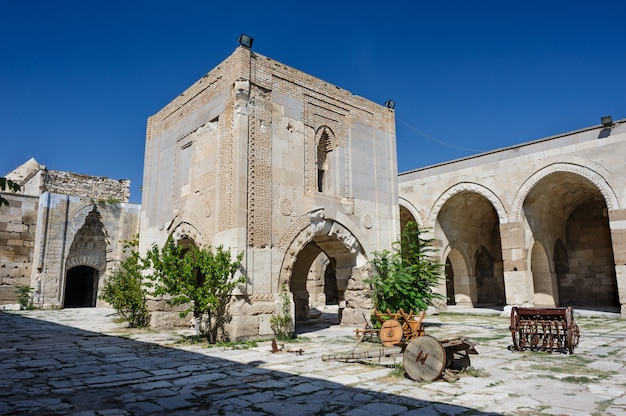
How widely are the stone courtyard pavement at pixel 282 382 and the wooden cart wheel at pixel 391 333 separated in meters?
0.48

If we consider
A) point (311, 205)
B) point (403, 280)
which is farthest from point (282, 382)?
point (403, 280)

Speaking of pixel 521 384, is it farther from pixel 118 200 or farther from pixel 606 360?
pixel 118 200

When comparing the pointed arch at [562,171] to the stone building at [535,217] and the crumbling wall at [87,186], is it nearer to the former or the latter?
the stone building at [535,217]

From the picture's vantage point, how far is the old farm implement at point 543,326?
6.79 metres

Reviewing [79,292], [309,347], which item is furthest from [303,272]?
[79,292]

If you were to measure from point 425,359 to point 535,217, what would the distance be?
12772 mm

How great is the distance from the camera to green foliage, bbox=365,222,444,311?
10164 mm

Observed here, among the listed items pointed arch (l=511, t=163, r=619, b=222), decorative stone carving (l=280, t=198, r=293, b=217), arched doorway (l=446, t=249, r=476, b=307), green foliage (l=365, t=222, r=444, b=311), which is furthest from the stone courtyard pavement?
arched doorway (l=446, t=249, r=476, b=307)

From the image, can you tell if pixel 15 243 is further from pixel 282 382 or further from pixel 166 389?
pixel 282 382

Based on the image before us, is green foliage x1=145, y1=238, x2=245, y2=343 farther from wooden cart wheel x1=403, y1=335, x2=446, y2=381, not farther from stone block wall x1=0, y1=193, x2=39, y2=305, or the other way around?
stone block wall x1=0, y1=193, x2=39, y2=305

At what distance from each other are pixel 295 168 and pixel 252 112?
151cm

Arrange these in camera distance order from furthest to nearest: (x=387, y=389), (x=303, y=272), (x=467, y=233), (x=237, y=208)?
(x=467, y=233) < (x=303, y=272) < (x=237, y=208) < (x=387, y=389)

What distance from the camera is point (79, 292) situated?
23406 mm

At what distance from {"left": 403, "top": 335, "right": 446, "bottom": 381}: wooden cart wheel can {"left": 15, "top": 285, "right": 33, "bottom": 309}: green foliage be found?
56.7 feet
